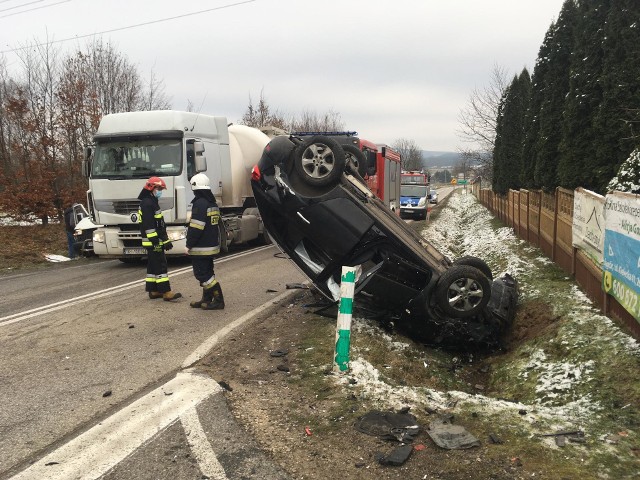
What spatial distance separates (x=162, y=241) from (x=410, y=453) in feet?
18.3

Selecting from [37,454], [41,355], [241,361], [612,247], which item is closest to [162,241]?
[41,355]

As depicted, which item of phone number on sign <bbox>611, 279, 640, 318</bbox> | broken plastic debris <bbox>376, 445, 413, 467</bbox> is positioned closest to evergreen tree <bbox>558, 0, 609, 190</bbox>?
phone number on sign <bbox>611, 279, 640, 318</bbox>

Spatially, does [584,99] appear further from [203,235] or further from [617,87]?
[203,235]

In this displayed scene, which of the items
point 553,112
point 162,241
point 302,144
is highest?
point 553,112

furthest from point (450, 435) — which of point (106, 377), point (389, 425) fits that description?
point (106, 377)

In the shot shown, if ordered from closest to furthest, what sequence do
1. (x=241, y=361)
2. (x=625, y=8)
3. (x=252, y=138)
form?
(x=241, y=361) → (x=625, y=8) → (x=252, y=138)

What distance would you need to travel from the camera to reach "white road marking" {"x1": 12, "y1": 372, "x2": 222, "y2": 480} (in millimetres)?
2830

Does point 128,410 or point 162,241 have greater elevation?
point 162,241

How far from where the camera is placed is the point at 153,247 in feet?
24.0

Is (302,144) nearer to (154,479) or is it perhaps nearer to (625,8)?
(154,479)

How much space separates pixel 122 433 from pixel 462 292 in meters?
3.57

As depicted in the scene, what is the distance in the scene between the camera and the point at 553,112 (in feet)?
48.8

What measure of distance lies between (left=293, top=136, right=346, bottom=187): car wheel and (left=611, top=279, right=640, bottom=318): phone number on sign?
3.13m

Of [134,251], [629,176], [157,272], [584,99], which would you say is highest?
[584,99]
